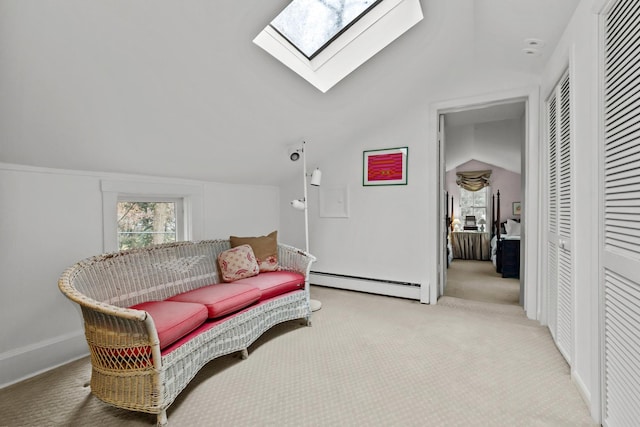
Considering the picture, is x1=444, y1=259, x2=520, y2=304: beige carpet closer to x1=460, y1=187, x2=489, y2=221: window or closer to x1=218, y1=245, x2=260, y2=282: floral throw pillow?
x1=460, y1=187, x2=489, y2=221: window

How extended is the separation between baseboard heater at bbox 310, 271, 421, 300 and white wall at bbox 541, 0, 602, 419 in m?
1.77

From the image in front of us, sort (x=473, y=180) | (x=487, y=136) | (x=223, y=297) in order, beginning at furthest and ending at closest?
(x=473, y=180) < (x=487, y=136) < (x=223, y=297)

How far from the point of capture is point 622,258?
132 cm

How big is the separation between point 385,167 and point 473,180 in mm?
4537

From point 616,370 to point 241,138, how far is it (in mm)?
2885

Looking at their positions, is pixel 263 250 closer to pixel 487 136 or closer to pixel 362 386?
pixel 362 386

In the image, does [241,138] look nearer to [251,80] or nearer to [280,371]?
[251,80]

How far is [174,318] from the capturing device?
1.77 m

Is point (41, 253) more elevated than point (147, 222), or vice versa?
point (147, 222)

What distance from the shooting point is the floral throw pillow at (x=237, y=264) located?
2.71m

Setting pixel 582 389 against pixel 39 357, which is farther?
pixel 39 357

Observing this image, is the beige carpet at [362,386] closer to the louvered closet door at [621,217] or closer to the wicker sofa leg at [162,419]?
the wicker sofa leg at [162,419]

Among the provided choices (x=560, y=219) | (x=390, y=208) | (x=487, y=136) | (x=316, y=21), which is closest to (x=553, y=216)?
(x=560, y=219)

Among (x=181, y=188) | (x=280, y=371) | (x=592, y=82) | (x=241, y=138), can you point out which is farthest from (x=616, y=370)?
(x=181, y=188)
